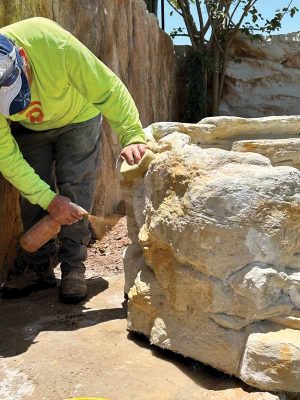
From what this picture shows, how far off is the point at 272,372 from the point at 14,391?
0.91 meters

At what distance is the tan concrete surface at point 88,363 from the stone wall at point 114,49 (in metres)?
0.72

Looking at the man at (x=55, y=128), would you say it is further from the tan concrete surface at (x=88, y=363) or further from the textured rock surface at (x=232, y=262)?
the textured rock surface at (x=232, y=262)

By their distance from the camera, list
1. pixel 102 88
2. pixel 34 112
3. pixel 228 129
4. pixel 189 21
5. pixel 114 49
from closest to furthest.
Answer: pixel 102 88 → pixel 34 112 → pixel 228 129 → pixel 114 49 → pixel 189 21

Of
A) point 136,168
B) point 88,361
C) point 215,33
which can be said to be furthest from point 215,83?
point 88,361

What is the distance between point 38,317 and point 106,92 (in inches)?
43.6

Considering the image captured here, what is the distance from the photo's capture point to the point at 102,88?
262 centimetres

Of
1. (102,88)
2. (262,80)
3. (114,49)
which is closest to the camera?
(102,88)

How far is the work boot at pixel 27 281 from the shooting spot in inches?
123

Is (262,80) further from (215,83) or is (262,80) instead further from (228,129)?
(228,129)

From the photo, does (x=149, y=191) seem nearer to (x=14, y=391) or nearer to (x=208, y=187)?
(x=208, y=187)

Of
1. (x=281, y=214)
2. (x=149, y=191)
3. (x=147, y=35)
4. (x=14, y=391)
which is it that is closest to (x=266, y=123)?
(x=149, y=191)

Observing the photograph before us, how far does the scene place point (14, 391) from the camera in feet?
6.98

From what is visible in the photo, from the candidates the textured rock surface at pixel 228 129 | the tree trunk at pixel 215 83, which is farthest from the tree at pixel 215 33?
the textured rock surface at pixel 228 129

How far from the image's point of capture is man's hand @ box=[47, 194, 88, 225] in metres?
2.52
